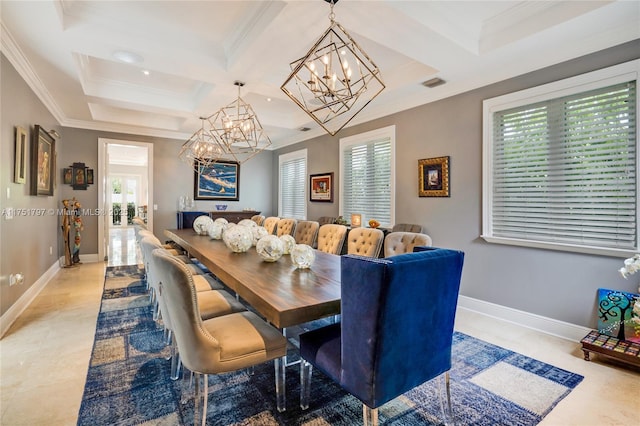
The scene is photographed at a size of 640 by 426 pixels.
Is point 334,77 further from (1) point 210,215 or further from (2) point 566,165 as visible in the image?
(1) point 210,215

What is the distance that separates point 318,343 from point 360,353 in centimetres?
40

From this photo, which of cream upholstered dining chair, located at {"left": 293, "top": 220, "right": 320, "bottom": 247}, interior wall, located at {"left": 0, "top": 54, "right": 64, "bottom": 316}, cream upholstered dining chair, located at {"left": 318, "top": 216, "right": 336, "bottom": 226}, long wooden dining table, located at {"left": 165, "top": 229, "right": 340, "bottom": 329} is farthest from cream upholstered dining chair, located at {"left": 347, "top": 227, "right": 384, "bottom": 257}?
interior wall, located at {"left": 0, "top": 54, "right": 64, "bottom": 316}

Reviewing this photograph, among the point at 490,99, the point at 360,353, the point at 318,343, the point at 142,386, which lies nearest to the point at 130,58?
the point at 142,386

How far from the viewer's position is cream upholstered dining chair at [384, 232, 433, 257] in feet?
8.83

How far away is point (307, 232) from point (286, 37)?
83.3 inches

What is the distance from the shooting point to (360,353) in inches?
50.3

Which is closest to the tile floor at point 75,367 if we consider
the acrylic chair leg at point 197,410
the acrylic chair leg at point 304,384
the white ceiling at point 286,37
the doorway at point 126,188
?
the acrylic chair leg at point 197,410

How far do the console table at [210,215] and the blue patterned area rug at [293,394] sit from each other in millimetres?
3433

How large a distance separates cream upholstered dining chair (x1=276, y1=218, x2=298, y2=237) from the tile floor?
7.34 ft

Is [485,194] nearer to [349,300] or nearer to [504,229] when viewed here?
[504,229]

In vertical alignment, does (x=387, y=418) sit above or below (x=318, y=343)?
below

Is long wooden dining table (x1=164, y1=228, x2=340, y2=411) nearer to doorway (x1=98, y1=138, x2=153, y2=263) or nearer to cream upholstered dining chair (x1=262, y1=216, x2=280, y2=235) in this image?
cream upholstered dining chair (x1=262, y1=216, x2=280, y2=235)

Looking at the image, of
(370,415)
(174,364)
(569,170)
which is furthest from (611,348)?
(174,364)

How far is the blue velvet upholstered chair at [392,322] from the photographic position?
1.21 meters
